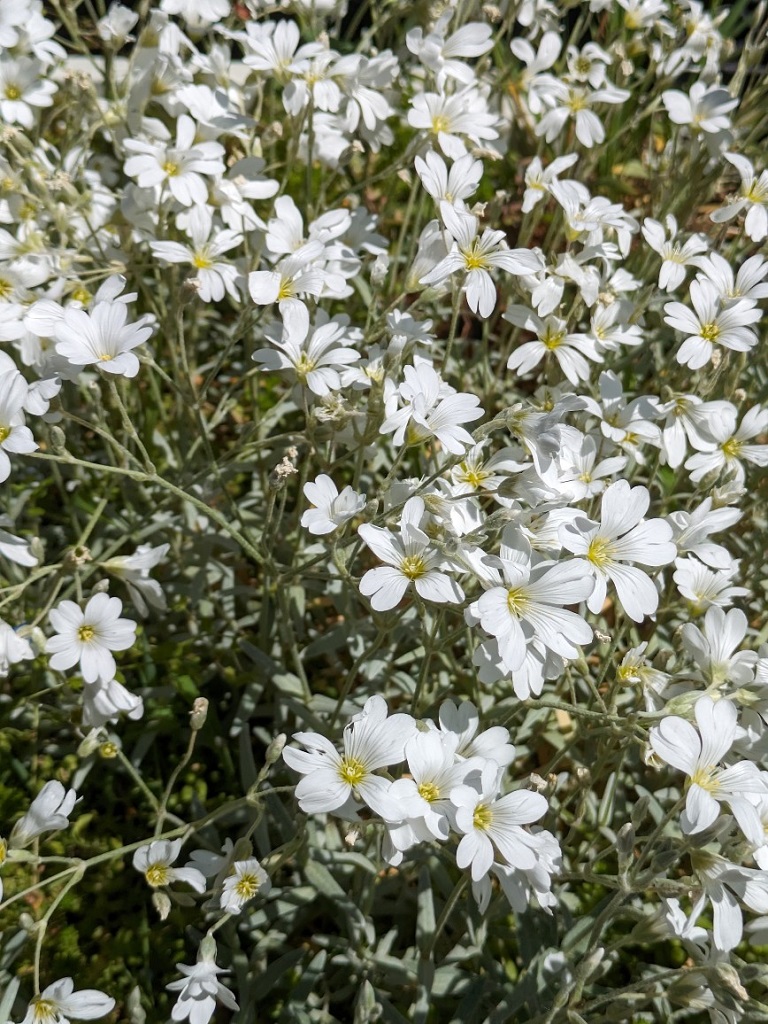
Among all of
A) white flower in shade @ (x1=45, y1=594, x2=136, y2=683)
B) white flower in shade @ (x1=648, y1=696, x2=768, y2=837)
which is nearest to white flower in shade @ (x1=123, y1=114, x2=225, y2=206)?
white flower in shade @ (x1=45, y1=594, x2=136, y2=683)

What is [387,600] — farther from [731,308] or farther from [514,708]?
[731,308]

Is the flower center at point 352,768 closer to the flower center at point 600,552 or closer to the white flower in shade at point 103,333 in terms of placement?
the flower center at point 600,552

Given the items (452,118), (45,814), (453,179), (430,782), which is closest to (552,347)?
(453,179)

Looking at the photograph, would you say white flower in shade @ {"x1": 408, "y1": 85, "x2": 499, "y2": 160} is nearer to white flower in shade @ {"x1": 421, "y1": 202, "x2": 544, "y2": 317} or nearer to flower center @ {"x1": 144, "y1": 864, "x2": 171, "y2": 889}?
white flower in shade @ {"x1": 421, "y1": 202, "x2": 544, "y2": 317}

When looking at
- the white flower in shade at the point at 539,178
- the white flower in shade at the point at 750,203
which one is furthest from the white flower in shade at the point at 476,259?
the white flower in shade at the point at 750,203

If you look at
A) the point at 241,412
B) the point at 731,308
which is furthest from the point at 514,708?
the point at 241,412

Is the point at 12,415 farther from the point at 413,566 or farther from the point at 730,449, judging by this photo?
the point at 730,449
